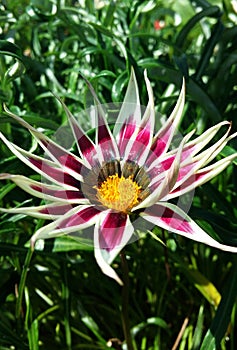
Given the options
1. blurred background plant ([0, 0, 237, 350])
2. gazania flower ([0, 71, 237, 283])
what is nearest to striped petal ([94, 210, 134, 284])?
gazania flower ([0, 71, 237, 283])

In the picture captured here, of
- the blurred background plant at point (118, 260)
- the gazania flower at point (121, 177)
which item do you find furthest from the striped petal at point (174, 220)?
the blurred background plant at point (118, 260)

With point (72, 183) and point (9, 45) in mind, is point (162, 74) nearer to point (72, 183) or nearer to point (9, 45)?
point (9, 45)

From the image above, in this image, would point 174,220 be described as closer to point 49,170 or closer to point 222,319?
point 49,170

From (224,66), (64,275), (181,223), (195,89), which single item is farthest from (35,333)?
(224,66)

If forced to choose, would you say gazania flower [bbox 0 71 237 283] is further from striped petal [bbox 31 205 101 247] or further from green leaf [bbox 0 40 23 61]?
green leaf [bbox 0 40 23 61]

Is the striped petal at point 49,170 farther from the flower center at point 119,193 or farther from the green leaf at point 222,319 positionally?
the green leaf at point 222,319
